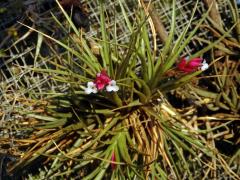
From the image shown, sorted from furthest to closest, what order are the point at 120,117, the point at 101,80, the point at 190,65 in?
the point at 120,117 → the point at 190,65 → the point at 101,80

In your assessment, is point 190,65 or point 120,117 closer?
point 190,65

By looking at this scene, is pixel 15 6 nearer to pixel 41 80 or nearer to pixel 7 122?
pixel 41 80

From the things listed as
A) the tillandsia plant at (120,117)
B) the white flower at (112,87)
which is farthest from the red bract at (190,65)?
the white flower at (112,87)

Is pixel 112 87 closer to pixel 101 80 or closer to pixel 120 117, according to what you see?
pixel 101 80

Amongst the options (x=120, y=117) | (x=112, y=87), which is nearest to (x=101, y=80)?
(x=112, y=87)

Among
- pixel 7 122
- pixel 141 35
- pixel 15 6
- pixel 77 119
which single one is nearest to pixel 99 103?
pixel 77 119

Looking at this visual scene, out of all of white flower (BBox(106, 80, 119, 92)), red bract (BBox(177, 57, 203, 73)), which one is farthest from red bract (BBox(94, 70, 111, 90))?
red bract (BBox(177, 57, 203, 73))
